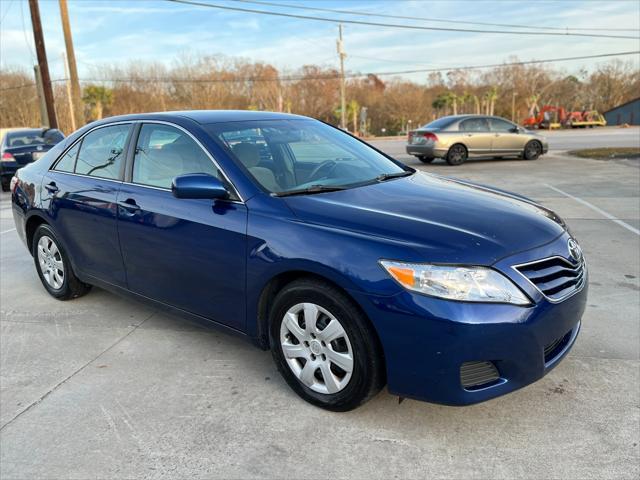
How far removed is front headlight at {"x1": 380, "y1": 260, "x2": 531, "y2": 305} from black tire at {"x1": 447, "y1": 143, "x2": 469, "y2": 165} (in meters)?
14.2

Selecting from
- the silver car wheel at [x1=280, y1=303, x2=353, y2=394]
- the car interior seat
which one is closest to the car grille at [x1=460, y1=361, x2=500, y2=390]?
the silver car wheel at [x1=280, y1=303, x2=353, y2=394]

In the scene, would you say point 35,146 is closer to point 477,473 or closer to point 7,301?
point 7,301

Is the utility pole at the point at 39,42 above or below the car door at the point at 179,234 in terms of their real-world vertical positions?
above

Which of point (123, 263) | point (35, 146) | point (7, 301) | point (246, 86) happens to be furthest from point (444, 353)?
point (246, 86)

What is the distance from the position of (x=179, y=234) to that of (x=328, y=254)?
116 centimetres

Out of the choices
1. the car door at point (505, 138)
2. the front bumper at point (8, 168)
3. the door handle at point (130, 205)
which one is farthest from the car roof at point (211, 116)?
the car door at point (505, 138)

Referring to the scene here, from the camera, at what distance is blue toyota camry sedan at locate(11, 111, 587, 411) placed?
2.41 meters

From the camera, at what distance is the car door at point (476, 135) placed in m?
16.2

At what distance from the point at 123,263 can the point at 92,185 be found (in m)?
0.70

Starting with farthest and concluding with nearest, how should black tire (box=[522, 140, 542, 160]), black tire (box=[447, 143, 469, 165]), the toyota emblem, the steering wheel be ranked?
black tire (box=[522, 140, 542, 160]) < black tire (box=[447, 143, 469, 165]) < the steering wheel < the toyota emblem

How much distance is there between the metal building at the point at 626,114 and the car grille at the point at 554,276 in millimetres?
57571

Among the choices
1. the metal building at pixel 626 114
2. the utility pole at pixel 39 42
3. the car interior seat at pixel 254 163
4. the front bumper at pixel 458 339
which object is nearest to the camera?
the front bumper at pixel 458 339

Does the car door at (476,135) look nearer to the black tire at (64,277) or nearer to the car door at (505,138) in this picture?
the car door at (505,138)

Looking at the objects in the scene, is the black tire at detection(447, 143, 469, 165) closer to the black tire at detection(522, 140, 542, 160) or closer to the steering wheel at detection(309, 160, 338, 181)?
the black tire at detection(522, 140, 542, 160)
